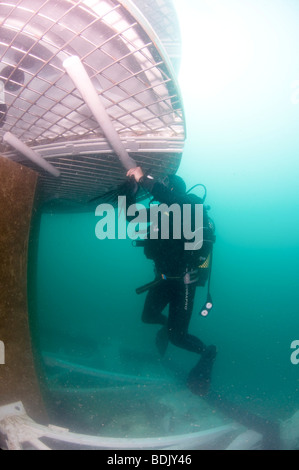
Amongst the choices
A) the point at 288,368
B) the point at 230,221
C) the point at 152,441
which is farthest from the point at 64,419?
the point at 230,221

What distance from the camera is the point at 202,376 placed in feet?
13.2

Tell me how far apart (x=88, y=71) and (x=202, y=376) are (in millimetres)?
4807

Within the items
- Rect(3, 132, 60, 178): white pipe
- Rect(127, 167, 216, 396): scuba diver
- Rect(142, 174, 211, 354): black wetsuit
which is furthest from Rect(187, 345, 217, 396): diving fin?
Rect(3, 132, 60, 178): white pipe

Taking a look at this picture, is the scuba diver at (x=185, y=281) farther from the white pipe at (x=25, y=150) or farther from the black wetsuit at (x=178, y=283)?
the white pipe at (x=25, y=150)

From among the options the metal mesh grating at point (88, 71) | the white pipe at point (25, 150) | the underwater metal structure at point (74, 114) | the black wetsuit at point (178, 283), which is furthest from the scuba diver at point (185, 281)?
the white pipe at point (25, 150)

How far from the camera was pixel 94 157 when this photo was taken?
9.84 feet

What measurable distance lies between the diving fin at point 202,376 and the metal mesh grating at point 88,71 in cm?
360

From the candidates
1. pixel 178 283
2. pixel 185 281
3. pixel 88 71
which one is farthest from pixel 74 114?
pixel 178 283

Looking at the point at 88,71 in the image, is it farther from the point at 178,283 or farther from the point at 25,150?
the point at 178,283

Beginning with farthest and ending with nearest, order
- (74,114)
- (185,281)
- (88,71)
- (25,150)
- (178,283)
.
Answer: (178,283)
(185,281)
(25,150)
(74,114)
(88,71)

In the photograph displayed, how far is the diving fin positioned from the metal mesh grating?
3.60 meters

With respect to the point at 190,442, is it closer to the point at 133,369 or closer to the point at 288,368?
the point at 133,369

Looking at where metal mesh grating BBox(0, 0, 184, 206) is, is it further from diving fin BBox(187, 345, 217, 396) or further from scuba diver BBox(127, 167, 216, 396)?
→ diving fin BBox(187, 345, 217, 396)

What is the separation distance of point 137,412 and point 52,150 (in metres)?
4.39
